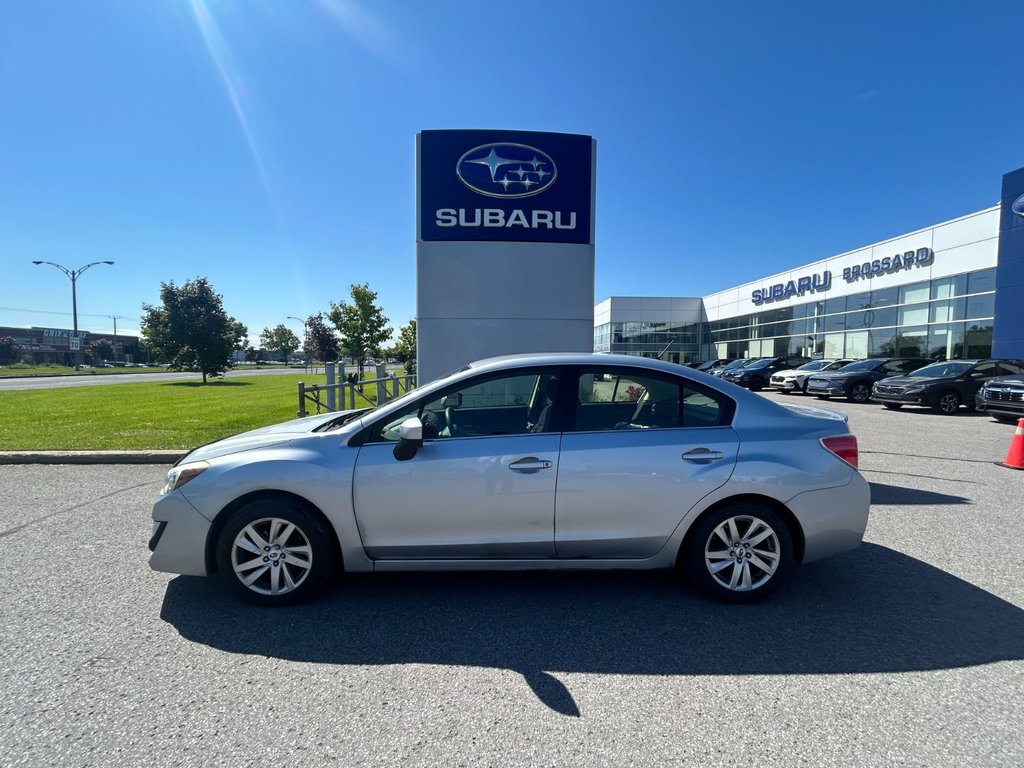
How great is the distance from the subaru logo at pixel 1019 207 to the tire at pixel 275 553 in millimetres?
26267

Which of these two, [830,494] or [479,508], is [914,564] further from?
[479,508]

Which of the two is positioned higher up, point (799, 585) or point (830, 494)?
point (830, 494)

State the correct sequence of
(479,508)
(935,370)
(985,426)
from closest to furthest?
(479,508), (985,426), (935,370)

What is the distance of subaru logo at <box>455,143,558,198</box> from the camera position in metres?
7.91

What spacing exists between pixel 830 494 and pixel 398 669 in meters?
2.81

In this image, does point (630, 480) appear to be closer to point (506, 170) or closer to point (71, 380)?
point (506, 170)

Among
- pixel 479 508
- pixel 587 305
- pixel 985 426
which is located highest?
pixel 587 305

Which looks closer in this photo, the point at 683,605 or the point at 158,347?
the point at 683,605

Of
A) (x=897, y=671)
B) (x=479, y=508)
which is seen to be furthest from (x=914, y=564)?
(x=479, y=508)

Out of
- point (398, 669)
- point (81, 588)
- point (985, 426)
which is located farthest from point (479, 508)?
point (985, 426)

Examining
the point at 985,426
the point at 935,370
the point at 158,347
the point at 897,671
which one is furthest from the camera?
the point at 158,347

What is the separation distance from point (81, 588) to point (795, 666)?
4452 mm

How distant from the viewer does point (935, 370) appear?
14.5m

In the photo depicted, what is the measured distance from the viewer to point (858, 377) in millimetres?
17234
